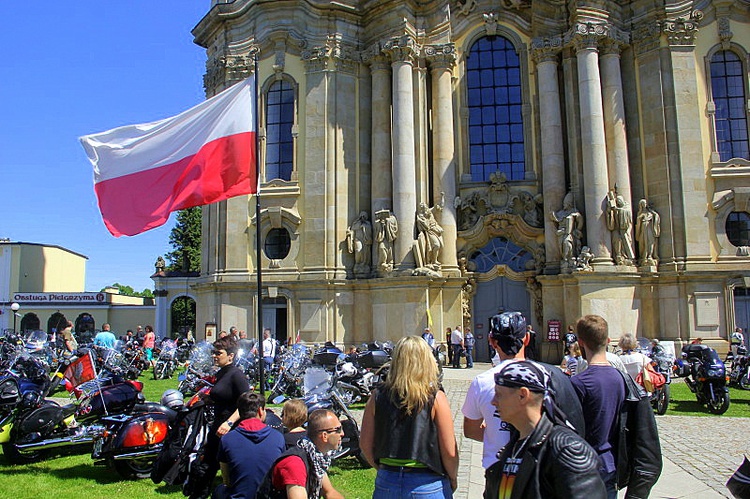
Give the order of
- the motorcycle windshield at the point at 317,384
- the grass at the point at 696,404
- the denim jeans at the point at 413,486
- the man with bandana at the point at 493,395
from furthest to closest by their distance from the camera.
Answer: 1. the grass at the point at 696,404
2. the motorcycle windshield at the point at 317,384
3. the man with bandana at the point at 493,395
4. the denim jeans at the point at 413,486

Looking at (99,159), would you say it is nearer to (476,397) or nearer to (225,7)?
(476,397)

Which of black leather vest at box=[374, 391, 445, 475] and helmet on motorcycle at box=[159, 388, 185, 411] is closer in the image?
black leather vest at box=[374, 391, 445, 475]

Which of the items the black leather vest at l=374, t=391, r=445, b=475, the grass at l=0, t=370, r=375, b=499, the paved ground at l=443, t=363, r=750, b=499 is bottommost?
the paved ground at l=443, t=363, r=750, b=499

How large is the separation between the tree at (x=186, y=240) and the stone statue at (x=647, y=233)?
40864mm

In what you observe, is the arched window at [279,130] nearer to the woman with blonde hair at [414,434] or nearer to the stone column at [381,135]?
the stone column at [381,135]

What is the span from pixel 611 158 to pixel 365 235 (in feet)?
32.1

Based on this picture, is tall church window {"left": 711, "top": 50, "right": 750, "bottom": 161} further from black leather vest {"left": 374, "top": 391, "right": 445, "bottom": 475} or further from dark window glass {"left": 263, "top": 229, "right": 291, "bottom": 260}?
black leather vest {"left": 374, "top": 391, "right": 445, "bottom": 475}

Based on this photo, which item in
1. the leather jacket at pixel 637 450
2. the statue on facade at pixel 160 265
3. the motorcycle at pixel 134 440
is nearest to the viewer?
the leather jacket at pixel 637 450

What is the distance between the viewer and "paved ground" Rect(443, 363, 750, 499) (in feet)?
25.3

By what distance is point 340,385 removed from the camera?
10.5 meters

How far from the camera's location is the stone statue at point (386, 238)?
24516mm

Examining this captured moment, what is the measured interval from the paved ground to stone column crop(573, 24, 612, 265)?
1117 centimetres

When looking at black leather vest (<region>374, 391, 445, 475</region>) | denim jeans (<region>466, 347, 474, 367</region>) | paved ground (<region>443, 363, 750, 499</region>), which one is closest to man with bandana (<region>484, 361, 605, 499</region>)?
black leather vest (<region>374, 391, 445, 475</region>)

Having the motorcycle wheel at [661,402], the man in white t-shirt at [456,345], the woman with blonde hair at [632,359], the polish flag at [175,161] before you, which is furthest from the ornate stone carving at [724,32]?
the polish flag at [175,161]
